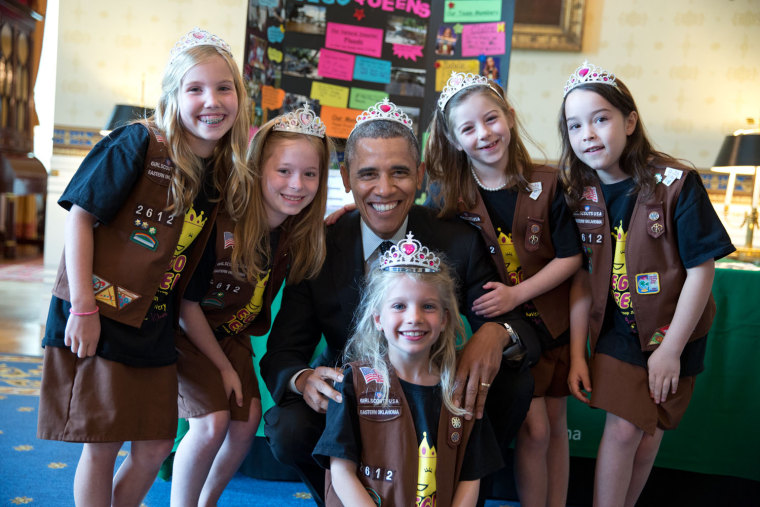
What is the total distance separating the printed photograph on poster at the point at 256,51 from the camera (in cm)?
335

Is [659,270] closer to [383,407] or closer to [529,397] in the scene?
[529,397]

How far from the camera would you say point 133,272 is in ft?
5.65

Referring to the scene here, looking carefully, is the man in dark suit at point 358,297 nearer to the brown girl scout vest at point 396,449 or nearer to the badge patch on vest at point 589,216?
the brown girl scout vest at point 396,449

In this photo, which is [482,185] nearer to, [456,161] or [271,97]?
[456,161]

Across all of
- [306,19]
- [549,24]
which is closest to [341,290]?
[306,19]

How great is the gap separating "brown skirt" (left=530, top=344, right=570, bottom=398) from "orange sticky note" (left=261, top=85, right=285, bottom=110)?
6.78 feet

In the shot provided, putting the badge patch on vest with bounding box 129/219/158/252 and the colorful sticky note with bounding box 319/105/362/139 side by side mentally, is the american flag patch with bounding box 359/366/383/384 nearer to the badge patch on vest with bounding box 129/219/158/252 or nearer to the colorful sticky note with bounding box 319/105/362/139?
the badge patch on vest with bounding box 129/219/158/252

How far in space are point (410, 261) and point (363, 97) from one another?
1.98 metres

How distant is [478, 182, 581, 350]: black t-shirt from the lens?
6.68 ft

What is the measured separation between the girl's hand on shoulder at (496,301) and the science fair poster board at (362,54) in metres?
1.71

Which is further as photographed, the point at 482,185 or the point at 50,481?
the point at 50,481

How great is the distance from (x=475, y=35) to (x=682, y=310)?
6.53 ft

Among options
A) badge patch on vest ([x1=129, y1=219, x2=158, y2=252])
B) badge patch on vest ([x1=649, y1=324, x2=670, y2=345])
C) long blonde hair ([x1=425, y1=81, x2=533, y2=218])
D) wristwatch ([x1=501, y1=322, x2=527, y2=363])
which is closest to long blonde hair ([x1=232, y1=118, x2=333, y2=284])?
badge patch on vest ([x1=129, y1=219, x2=158, y2=252])

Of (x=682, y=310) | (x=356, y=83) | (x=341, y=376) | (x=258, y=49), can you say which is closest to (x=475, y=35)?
(x=356, y=83)
